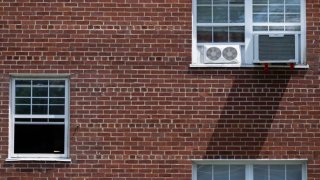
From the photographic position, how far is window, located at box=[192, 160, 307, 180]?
13.3 m

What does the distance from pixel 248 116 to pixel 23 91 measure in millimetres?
4211

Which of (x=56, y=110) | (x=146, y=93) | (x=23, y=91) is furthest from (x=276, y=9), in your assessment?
(x=23, y=91)

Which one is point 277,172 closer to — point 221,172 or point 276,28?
point 221,172

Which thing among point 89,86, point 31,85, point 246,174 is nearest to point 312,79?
point 246,174

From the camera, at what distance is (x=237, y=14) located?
1354 cm

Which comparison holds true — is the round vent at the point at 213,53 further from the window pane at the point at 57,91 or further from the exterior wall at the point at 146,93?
the window pane at the point at 57,91

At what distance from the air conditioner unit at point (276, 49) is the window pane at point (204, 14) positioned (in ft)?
3.30

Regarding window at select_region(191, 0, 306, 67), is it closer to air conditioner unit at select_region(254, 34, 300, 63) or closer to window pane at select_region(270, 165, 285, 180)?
air conditioner unit at select_region(254, 34, 300, 63)

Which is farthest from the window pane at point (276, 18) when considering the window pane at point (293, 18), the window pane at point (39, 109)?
the window pane at point (39, 109)

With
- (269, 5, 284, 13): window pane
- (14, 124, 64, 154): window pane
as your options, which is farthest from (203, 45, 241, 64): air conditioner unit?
(14, 124, 64, 154): window pane

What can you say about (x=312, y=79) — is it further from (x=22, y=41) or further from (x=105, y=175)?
(x=22, y=41)

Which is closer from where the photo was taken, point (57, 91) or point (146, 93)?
point (146, 93)

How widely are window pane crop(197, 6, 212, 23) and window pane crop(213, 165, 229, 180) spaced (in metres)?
2.74

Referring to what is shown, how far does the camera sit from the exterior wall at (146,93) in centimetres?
1319
